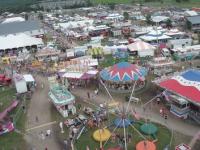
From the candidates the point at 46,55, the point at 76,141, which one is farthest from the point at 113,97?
the point at 46,55

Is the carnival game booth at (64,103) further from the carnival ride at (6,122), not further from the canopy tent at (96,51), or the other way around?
the canopy tent at (96,51)

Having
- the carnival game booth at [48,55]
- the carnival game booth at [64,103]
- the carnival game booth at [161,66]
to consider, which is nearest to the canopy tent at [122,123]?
the carnival game booth at [64,103]

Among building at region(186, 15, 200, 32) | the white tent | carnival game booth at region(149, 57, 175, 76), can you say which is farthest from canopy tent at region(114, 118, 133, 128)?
building at region(186, 15, 200, 32)

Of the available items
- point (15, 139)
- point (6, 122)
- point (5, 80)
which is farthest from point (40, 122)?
point (5, 80)

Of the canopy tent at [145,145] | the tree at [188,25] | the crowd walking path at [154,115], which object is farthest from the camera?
the tree at [188,25]

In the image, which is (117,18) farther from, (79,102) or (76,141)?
(76,141)

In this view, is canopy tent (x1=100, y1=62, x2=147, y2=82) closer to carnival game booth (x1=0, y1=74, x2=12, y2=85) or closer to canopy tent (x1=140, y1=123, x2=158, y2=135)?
canopy tent (x1=140, y1=123, x2=158, y2=135)

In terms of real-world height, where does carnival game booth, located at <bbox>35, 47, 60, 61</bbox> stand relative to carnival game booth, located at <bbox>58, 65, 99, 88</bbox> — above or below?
below
